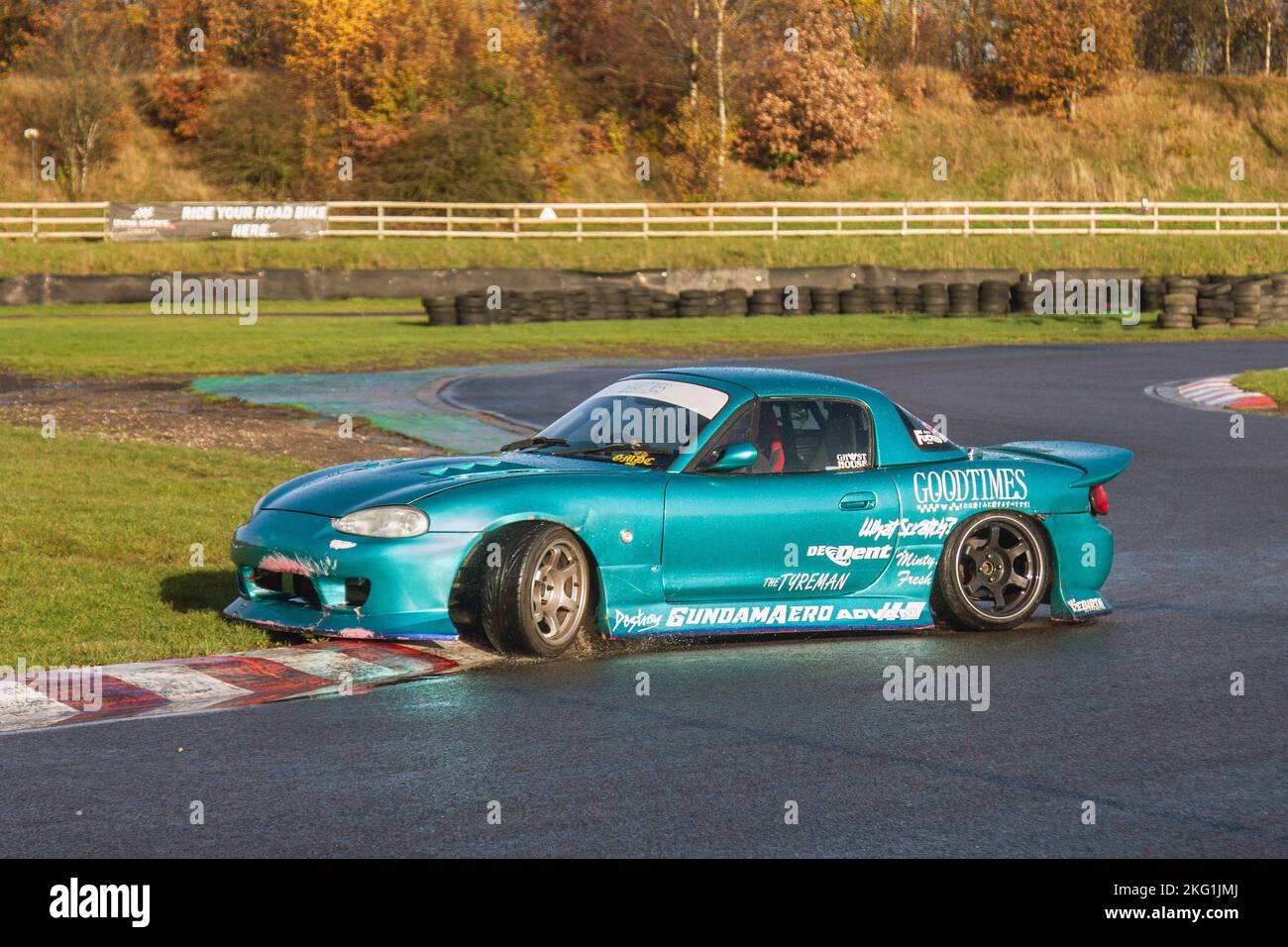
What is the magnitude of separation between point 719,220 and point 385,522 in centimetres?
4565

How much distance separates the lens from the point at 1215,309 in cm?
3641

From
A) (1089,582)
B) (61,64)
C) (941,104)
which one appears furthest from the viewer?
(941,104)

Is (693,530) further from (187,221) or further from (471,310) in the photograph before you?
(187,221)

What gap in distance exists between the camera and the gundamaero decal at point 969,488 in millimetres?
9086

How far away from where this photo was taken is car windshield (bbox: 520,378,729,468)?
28.7 feet

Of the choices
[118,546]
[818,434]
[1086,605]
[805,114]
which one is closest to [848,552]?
[818,434]

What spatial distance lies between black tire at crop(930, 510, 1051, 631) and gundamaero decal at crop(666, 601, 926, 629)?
0.24 metres

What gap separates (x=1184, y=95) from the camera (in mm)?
76000

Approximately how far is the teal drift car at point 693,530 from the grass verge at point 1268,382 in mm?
13621

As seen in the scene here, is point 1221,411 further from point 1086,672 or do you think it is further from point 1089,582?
point 1086,672

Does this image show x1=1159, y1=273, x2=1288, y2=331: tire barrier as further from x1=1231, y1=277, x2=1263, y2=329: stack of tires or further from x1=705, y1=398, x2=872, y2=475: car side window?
x1=705, y1=398, x2=872, y2=475: car side window

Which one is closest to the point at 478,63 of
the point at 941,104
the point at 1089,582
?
the point at 941,104
